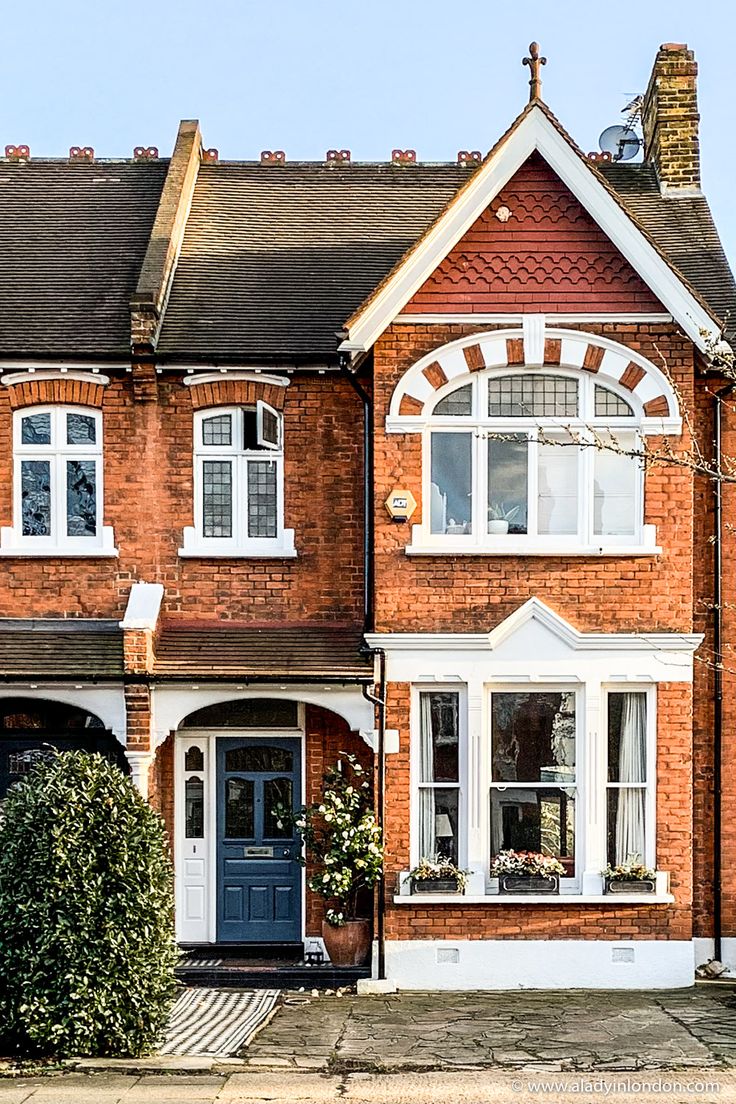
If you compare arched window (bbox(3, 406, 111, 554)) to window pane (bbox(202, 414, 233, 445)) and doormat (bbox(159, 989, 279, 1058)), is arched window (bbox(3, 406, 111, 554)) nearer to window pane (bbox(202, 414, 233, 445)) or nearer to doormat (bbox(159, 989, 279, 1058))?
window pane (bbox(202, 414, 233, 445))

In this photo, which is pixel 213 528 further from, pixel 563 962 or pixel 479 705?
pixel 563 962

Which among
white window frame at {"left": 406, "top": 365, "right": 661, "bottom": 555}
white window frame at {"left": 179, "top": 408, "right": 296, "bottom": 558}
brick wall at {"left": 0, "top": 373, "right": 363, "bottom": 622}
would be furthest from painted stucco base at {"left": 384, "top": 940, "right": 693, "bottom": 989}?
white window frame at {"left": 179, "top": 408, "right": 296, "bottom": 558}

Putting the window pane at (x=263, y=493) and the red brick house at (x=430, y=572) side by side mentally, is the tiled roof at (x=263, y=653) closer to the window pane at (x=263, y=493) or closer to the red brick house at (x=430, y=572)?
the red brick house at (x=430, y=572)

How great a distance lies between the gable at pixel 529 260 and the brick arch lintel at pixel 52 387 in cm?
386

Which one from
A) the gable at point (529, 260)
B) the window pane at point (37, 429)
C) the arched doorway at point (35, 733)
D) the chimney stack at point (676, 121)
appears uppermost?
the chimney stack at point (676, 121)

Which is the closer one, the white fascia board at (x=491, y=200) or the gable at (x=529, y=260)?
the white fascia board at (x=491, y=200)

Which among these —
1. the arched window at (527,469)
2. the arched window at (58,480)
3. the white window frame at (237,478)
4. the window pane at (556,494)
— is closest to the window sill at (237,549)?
the white window frame at (237,478)

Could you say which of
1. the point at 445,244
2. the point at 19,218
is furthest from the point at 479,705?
the point at 19,218

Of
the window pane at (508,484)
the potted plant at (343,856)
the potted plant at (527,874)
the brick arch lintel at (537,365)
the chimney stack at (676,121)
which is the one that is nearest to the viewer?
the potted plant at (343,856)

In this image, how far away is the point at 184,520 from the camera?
671 inches

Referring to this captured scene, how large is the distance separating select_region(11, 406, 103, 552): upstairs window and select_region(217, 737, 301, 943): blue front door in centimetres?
314

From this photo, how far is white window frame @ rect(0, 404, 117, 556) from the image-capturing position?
55.9 ft

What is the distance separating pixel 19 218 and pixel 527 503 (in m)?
8.58

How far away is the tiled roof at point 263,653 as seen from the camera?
52.5 feet
